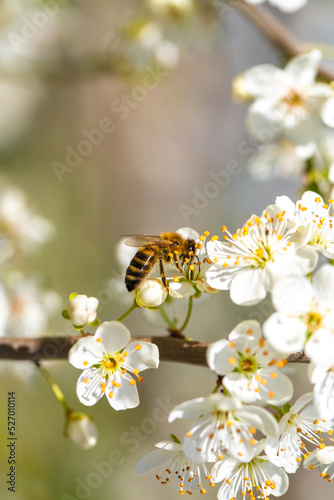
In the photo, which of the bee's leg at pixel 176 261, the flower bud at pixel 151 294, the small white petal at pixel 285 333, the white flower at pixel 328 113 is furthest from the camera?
the white flower at pixel 328 113

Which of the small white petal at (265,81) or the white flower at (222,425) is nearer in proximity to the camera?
the white flower at (222,425)

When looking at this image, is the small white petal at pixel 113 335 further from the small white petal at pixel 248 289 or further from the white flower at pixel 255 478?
the white flower at pixel 255 478

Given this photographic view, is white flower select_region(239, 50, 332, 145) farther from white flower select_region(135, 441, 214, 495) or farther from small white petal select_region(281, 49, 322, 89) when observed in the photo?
white flower select_region(135, 441, 214, 495)

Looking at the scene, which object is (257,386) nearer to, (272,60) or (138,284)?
(138,284)

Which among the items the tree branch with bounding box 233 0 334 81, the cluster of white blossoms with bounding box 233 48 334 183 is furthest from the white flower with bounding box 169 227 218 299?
the tree branch with bounding box 233 0 334 81

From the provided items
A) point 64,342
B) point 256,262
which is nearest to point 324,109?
point 256,262

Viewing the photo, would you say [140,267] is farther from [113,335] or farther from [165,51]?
[165,51]

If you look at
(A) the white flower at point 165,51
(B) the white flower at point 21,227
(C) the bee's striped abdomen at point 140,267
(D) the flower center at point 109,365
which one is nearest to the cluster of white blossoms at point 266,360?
(C) the bee's striped abdomen at point 140,267
